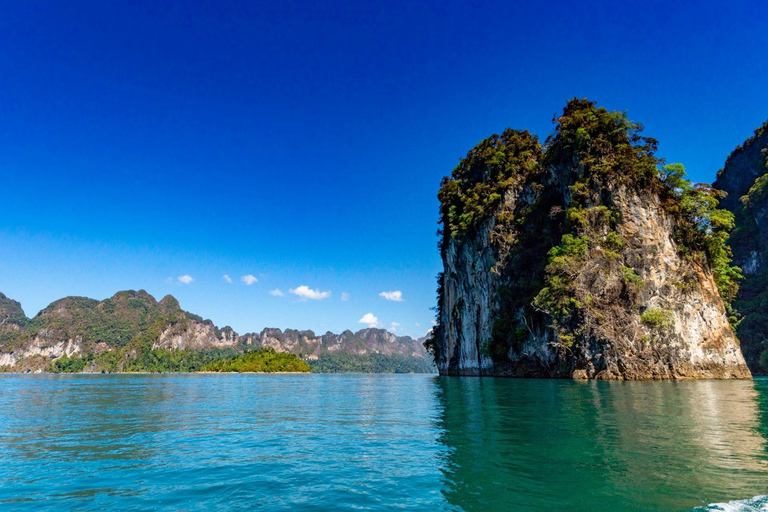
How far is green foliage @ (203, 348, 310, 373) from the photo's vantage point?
13175 centimetres

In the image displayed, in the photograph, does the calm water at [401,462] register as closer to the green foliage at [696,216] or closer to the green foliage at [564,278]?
the green foliage at [564,278]

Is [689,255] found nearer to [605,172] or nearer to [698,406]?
[605,172]

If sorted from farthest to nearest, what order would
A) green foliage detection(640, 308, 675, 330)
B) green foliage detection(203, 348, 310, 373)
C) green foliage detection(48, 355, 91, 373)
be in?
green foliage detection(48, 355, 91, 373) → green foliage detection(203, 348, 310, 373) → green foliage detection(640, 308, 675, 330)

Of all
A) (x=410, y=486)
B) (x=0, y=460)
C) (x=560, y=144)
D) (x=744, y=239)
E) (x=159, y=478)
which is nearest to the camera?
→ (x=410, y=486)

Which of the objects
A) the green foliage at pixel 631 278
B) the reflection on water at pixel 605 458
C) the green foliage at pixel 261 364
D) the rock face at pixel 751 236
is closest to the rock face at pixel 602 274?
the green foliage at pixel 631 278

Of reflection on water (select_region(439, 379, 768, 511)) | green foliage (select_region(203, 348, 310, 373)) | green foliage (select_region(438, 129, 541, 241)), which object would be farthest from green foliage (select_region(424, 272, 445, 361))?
green foliage (select_region(203, 348, 310, 373))

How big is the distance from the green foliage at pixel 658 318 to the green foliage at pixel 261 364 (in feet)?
390

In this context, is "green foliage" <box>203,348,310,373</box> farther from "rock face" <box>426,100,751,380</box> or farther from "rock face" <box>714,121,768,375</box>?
"rock face" <box>714,121,768,375</box>

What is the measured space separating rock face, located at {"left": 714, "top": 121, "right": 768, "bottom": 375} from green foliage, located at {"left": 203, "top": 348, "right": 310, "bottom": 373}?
115663 mm

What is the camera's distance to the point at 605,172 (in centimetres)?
3762

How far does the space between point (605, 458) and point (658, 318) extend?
30.5m

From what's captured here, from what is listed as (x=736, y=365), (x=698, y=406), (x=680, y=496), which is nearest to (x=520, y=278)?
(x=736, y=365)

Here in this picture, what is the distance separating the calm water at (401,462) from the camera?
618 centimetres

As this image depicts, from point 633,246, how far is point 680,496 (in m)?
34.7
